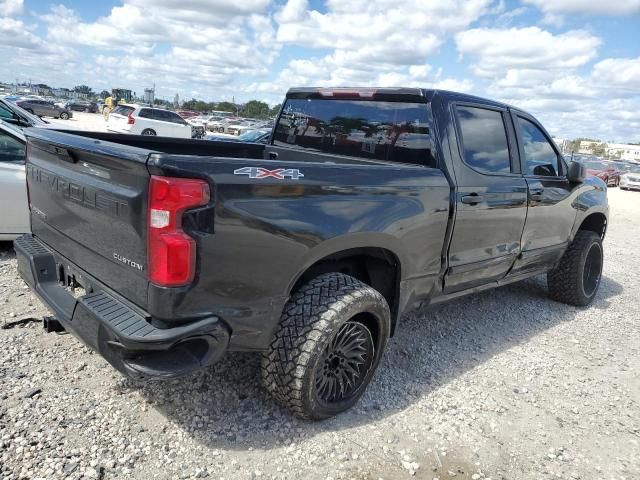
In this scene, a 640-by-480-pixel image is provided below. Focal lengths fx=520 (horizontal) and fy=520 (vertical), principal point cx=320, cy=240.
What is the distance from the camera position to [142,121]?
2208 centimetres

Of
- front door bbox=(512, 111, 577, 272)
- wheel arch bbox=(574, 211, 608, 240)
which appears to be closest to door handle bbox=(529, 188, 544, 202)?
front door bbox=(512, 111, 577, 272)

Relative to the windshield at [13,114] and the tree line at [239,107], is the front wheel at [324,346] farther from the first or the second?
the tree line at [239,107]

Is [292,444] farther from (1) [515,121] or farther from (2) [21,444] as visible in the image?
(1) [515,121]

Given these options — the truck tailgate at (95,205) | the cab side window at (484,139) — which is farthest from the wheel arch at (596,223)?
the truck tailgate at (95,205)

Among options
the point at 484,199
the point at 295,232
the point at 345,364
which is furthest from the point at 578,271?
A: the point at 295,232

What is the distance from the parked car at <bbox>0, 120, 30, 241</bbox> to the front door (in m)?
4.76

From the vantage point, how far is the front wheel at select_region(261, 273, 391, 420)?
278cm

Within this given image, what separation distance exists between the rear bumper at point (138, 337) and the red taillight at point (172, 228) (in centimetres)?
23

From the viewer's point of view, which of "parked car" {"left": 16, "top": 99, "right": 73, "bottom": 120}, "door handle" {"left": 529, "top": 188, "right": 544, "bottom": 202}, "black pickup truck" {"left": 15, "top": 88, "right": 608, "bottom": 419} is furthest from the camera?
"parked car" {"left": 16, "top": 99, "right": 73, "bottom": 120}

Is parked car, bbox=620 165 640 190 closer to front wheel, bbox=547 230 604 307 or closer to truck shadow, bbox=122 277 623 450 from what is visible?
front wheel, bbox=547 230 604 307

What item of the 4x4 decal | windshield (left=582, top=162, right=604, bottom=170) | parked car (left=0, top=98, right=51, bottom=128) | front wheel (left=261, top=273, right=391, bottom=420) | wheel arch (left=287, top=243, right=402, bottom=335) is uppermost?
the 4x4 decal

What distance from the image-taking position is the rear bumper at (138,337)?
229 cm

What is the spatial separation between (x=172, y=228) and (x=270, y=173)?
53 centimetres

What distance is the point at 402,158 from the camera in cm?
366
